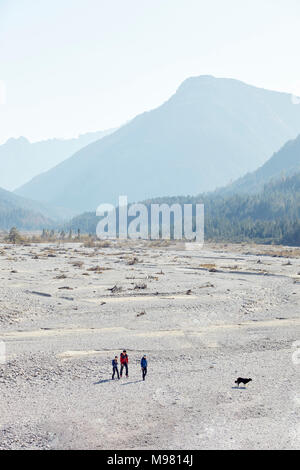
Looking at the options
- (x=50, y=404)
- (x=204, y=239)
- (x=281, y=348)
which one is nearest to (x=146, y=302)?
(x=281, y=348)

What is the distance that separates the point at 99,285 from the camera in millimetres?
49781

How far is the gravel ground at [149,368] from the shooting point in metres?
16.0

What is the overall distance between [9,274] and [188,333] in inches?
1296

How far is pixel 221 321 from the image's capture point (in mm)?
34688

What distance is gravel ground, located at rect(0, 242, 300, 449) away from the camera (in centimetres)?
1598

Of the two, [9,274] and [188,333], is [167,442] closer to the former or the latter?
[188,333]

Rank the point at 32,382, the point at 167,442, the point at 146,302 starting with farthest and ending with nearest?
the point at 146,302
the point at 32,382
the point at 167,442

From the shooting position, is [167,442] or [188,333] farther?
[188,333]

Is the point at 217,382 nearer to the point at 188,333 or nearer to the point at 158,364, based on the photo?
the point at 158,364

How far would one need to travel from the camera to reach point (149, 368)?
23.5 m

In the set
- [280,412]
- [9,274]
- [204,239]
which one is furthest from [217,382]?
[204,239]

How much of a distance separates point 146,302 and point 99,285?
35.7 feet
